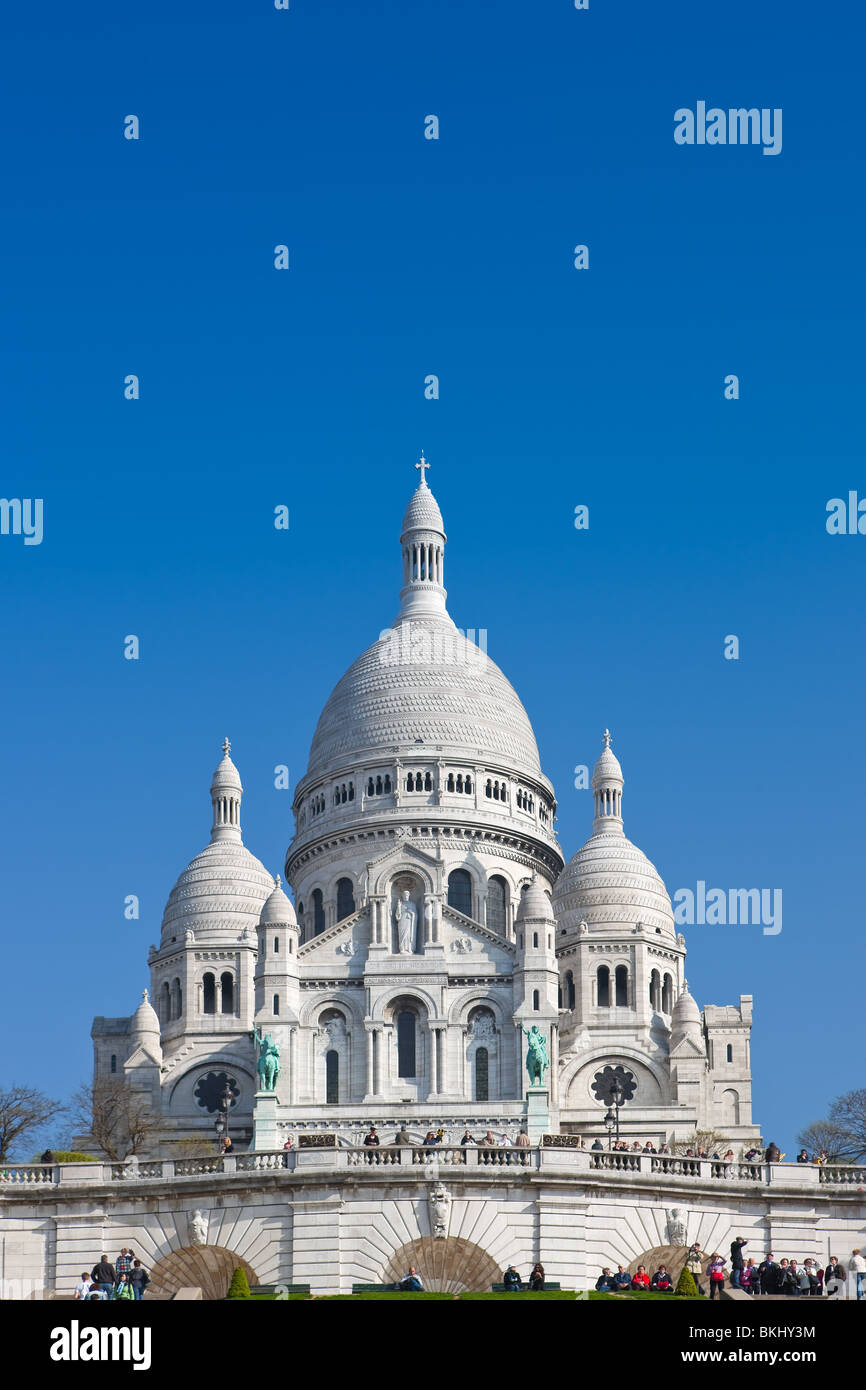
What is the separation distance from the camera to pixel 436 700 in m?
108

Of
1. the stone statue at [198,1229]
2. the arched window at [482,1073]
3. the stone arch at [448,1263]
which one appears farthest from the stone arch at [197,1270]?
the arched window at [482,1073]

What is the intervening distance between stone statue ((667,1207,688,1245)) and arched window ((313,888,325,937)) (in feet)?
190

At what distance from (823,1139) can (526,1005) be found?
48.7 ft

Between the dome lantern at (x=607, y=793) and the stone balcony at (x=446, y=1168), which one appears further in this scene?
the dome lantern at (x=607, y=793)

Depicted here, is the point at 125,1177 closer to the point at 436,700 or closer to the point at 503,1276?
the point at 503,1276

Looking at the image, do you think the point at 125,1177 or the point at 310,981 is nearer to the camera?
the point at 125,1177

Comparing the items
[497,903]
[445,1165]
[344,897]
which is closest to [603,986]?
[497,903]

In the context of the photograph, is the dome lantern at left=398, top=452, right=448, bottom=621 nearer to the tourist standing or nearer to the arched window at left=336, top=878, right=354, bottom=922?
the arched window at left=336, top=878, right=354, bottom=922

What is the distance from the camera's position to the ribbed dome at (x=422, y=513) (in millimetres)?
117312

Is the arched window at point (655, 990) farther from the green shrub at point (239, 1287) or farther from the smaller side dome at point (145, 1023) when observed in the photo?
the green shrub at point (239, 1287)

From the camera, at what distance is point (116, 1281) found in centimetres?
4100

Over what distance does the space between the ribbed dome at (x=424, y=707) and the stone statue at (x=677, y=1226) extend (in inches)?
2328

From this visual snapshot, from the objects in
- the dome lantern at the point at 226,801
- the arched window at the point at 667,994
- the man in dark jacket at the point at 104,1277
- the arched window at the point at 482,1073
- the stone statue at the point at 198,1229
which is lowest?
the man in dark jacket at the point at 104,1277
